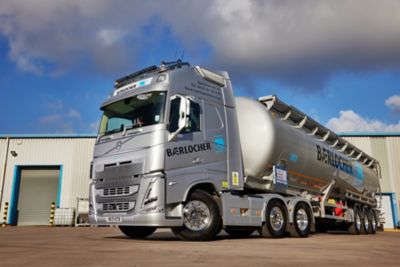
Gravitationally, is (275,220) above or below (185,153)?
below

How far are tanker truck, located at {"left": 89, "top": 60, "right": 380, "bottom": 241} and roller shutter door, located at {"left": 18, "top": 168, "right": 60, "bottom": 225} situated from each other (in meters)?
19.6

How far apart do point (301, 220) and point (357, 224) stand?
4.98 m

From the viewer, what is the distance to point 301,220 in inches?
436

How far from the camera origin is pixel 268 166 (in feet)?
33.2

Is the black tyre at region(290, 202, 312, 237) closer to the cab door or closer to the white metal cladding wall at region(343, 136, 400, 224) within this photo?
the cab door

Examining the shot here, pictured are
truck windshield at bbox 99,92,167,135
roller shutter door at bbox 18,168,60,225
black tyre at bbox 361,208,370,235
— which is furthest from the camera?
roller shutter door at bbox 18,168,60,225

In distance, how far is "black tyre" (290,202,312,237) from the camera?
34.6 ft

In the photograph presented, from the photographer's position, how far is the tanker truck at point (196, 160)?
792cm

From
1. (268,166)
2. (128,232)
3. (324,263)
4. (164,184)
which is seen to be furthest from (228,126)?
(324,263)

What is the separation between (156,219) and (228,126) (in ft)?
9.46

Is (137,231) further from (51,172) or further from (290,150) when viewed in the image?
(51,172)

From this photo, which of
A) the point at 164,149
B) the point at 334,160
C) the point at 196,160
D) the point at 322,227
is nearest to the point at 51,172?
the point at 322,227

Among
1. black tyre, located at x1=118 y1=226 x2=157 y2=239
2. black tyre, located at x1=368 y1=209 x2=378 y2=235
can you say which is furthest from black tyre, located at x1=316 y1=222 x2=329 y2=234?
black tyre, located at x1=118 y1=226 x2=157 y2=239

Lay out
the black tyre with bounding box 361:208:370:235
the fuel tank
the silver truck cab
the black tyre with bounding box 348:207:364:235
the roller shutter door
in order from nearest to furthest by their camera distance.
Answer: the silver truck cab → the fuel tank → the black tyre with bounding box 348:207:364:235 → the black tyre with bounding box 361:208:370:235 → the roller shutter door
